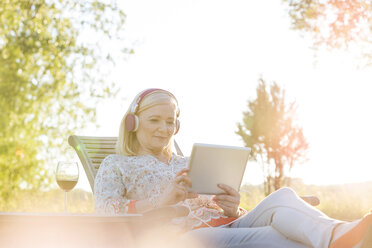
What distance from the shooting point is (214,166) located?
2879mm

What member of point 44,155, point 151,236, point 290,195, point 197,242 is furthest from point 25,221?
point 44,155

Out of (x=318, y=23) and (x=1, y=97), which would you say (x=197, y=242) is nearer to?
(x=318, y=23)

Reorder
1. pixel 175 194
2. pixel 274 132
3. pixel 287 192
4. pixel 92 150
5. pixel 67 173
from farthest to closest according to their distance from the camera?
1. pixel 274 132
2. pixel 92 150
3. pixel 67 173
4. pixel 175 194
5. pixel 287 192

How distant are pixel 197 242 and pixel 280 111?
12.5m

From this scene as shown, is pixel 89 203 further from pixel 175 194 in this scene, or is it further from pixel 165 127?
pixel 175 194

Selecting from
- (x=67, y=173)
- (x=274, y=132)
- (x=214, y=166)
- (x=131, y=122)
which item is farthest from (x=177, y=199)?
(x=274, y=132)

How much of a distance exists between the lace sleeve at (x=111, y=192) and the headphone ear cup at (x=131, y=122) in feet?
0.76

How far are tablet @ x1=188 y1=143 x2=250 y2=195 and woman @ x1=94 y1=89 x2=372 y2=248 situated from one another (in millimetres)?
58

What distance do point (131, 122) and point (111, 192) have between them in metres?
0.50

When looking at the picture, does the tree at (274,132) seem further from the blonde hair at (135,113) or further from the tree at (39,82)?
the blonde hair at (135,113)

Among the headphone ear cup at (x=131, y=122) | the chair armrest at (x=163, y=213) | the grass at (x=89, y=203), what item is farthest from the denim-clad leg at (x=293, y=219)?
the grass at (x=89, y=203)

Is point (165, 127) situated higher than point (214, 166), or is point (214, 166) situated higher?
point (165, 127)

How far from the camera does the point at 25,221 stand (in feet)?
5.39

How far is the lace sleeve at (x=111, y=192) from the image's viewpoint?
2.94 m
